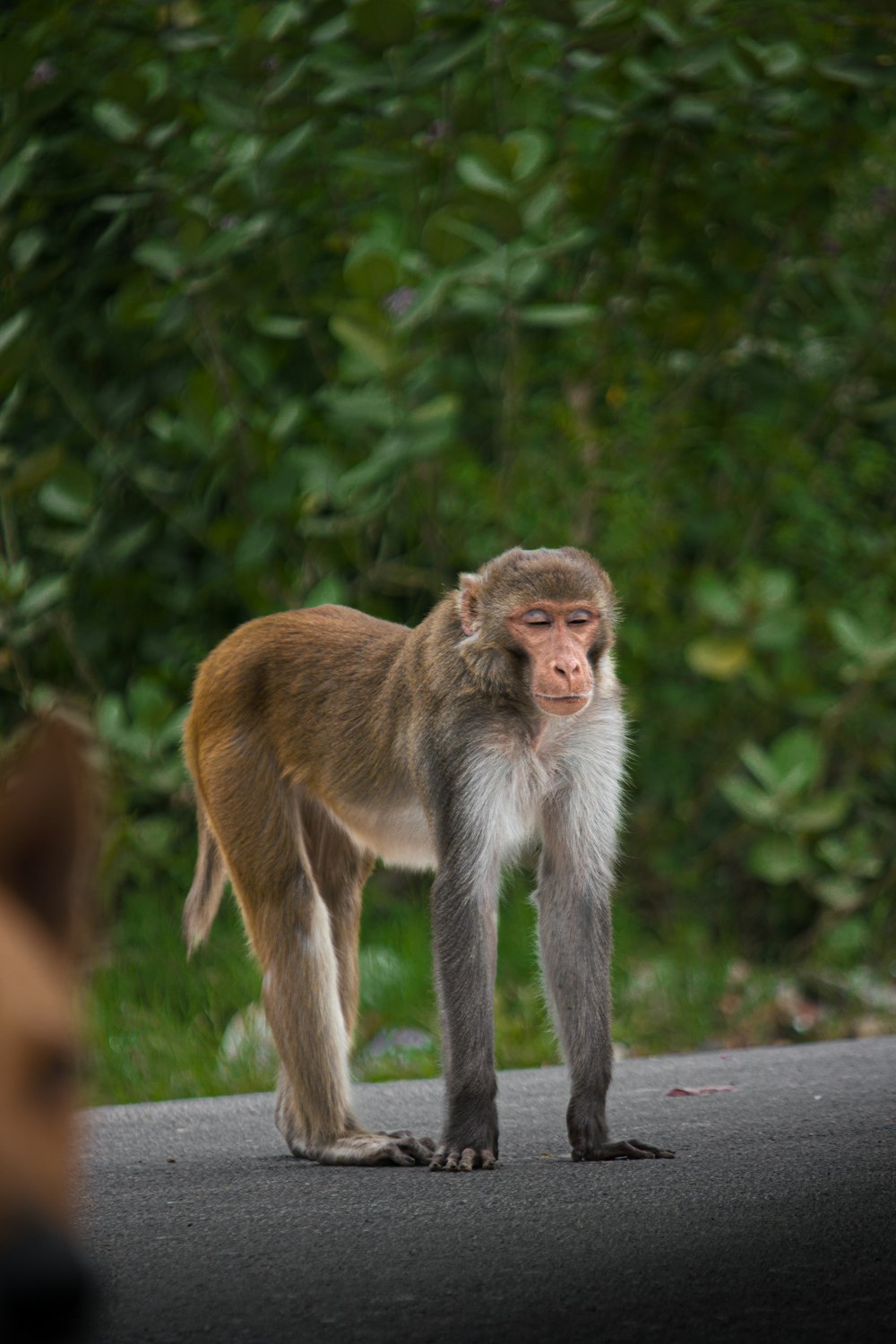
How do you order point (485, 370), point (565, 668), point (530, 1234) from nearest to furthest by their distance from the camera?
point (530, 1234)
point (565, 668)
point (485, 370)

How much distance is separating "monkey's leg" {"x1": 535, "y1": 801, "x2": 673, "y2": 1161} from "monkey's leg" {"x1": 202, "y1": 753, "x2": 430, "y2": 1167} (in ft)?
1.60

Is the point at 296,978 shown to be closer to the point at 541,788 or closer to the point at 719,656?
the point at 541,788

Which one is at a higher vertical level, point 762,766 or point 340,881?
point 340,881

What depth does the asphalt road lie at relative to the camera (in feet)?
9.76

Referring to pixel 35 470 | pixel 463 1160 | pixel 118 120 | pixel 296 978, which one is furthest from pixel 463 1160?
pixel 118 120

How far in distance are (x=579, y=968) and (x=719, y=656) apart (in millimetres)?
3363

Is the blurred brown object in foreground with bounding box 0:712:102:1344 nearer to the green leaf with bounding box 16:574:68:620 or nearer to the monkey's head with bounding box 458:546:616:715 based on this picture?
the monkey's head with bounding box 458:546:616:715

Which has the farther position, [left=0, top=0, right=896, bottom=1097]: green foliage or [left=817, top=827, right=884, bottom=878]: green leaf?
[left=817, top=827, right=884, bottom=878]: green leaf

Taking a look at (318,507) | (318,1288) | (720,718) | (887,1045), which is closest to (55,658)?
(318,507)

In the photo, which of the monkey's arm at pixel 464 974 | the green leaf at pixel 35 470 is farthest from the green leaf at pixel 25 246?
the monkey's arm at pixel 464 974

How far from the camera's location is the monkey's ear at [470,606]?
4.97 metres

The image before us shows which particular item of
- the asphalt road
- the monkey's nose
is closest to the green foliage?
the monkey's nose

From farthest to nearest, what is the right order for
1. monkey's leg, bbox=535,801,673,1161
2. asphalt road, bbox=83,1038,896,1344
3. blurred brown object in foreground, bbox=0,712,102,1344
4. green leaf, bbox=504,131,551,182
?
green leaf, bbox=504,131,551,182 → monkey's leg, bbox=535,801,673,1161 → asphalt road, bbox=83,1038,896,1344 → blurred brown object in foreground, bbox=0,712,102,1344

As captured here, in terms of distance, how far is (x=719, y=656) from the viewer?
8016 millimetres
